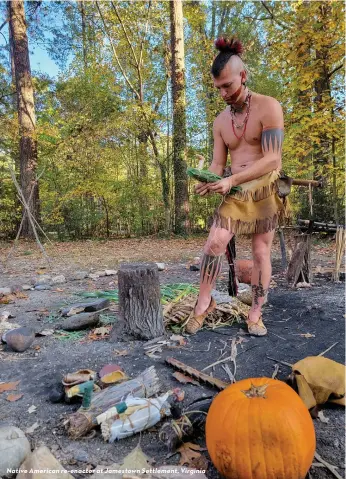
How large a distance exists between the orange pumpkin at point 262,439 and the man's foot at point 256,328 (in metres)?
1.31

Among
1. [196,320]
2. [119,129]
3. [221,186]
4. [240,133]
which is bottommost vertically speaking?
[196,320]

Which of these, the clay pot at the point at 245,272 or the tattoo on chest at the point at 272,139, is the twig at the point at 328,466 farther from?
the clay pot at the point at 245,272

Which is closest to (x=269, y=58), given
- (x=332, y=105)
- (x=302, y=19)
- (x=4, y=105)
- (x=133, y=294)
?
(x=302, y=19)

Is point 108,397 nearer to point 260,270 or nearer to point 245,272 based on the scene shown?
point 260,270

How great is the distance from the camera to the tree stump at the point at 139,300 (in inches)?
103

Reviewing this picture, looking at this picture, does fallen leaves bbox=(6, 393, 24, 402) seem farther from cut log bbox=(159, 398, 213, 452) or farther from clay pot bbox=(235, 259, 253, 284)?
clay pot bbox=(235, 259, 253, 284)

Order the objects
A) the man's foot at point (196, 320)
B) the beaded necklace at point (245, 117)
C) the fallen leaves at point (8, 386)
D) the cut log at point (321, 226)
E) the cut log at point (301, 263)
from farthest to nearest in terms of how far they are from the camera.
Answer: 1. the cut log at point (321, 226)
2. the cut log at point (301, 263)
3. the man's foot at point (196, 320)
4. the beaded necklace at point (245, 117)
5. the fallen leaves at point (8, 386)

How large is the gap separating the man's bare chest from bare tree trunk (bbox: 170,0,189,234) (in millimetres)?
7985

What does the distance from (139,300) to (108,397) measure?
0.93 meters

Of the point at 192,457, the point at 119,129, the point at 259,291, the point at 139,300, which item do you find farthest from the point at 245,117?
the point at 119,129

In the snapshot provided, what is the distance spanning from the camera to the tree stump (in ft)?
8.55

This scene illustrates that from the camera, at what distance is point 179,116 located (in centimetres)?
1060

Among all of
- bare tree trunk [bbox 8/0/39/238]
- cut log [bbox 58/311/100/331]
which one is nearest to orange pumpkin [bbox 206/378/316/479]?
cut log [bbox 58/311/100/331]

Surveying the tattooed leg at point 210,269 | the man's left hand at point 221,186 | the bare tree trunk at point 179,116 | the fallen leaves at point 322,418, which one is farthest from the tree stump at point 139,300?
the bare tree trunk at point 179,116
